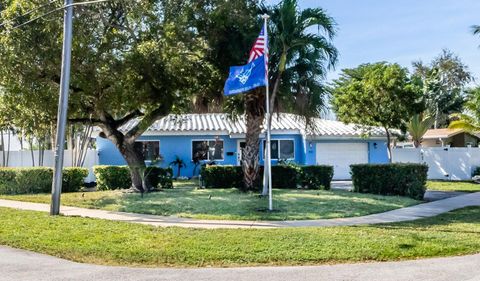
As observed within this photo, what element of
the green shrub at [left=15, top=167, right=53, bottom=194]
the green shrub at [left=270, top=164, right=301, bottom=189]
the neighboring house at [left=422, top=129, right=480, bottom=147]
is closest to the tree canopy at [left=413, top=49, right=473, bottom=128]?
the neighboring house at [left=422, top=129, right=480, bottom=147]

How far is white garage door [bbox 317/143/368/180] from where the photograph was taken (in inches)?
1115

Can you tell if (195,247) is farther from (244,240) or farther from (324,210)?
(324,210)

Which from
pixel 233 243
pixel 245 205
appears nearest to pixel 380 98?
pixel 245 205

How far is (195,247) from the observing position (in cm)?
859

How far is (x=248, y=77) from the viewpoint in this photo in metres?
13.5

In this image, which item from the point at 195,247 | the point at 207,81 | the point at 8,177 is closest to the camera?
the point at 195,247

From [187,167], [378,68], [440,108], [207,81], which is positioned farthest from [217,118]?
[440,108]

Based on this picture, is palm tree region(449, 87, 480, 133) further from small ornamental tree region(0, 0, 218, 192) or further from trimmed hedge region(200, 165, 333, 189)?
small ornamental tree region(0, 0, 218, 192)

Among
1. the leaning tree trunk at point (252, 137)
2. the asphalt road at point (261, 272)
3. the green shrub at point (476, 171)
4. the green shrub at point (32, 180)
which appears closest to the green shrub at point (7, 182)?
the green shrub at point (32, 180)

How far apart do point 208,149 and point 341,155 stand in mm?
7956

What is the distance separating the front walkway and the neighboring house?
21756 millimetres

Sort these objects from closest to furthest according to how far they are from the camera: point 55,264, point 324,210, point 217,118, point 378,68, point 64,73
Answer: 1. point 55,264
2. point 64,73
3. point 324,210
4. point 378,68
5. point 217,118

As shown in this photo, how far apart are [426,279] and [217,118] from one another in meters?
24.6

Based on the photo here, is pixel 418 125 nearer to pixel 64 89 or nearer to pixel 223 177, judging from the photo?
pixel 223 177
